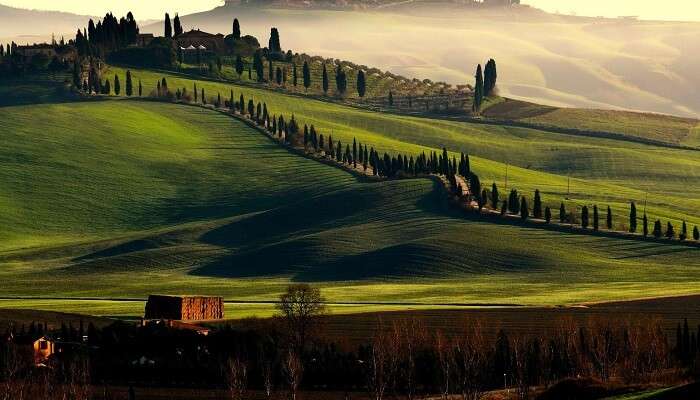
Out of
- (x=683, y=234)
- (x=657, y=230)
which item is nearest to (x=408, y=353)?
(x=683, y=234)

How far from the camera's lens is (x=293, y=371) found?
90000 mm

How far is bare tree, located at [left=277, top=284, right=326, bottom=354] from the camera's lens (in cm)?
11425

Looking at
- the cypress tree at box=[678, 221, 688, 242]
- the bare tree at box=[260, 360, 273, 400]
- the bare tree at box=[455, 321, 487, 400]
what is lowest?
the cypress tree at box=[678, 221, 688, 242]

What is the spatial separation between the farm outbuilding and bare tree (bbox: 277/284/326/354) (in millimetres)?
6595

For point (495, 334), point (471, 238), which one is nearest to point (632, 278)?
point (471, 238)

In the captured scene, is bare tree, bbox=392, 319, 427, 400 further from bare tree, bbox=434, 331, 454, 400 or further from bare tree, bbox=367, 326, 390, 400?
bare tree, bbox=434, 331, 454, 400

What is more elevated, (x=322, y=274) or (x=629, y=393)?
(x=629, y=393)

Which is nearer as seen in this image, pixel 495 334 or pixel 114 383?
pixel 114 383

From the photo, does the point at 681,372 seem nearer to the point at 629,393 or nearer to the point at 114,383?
the point at 629,393

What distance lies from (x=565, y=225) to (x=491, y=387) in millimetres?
101286

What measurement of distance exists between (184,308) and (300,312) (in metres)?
15.7

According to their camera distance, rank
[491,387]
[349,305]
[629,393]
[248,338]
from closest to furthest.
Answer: [629,393]
[491,387]
[248,338]
[349,305]

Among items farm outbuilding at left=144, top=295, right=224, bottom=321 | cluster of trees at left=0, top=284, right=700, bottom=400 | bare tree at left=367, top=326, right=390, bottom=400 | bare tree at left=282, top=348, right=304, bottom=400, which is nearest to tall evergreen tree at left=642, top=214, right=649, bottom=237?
farm outbuilding at left=144, top=295, right=224, bottom=321

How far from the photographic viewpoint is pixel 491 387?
95.9 metres
